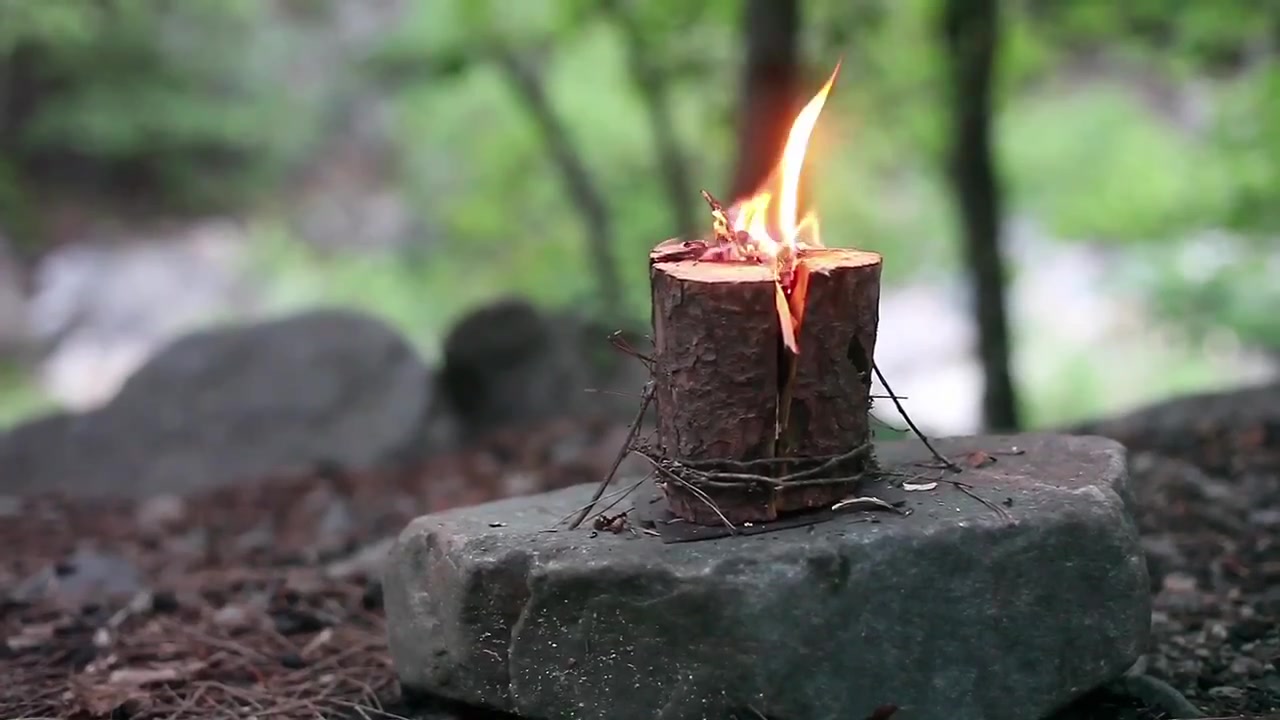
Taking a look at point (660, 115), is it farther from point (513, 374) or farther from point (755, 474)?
point (755, 474)

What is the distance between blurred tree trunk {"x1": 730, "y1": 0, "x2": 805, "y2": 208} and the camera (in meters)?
5.41

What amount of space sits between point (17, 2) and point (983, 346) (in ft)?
25.0

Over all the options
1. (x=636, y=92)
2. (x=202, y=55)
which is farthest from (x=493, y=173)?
(x=202, y=55)

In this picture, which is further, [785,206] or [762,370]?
[785,206]

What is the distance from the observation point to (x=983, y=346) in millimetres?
5879

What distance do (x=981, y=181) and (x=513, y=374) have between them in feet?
9.22

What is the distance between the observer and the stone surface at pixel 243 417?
606cm

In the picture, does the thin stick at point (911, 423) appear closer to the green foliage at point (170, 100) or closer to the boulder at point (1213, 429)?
the boulder at point (1213, 429)

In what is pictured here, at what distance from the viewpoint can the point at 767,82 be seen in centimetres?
545

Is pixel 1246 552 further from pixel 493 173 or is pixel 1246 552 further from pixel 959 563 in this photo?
pixel 493 173

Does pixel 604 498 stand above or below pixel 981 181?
below

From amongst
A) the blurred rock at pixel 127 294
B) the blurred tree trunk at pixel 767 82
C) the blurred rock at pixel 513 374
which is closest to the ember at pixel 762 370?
the blurred tree trunk at pixel 767 82

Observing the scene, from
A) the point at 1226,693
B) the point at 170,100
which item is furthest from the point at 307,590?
the point at 170,100

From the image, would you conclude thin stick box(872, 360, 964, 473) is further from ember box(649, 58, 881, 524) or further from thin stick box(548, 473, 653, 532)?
thin stick box(548, 473, 653, 532)
